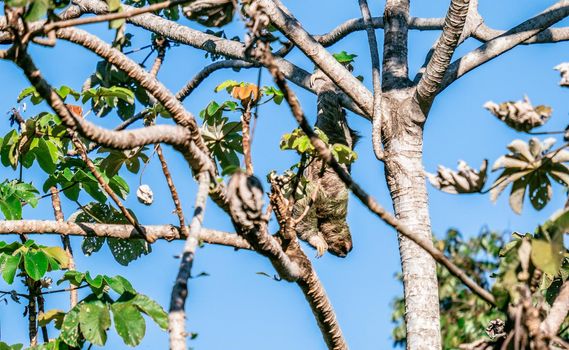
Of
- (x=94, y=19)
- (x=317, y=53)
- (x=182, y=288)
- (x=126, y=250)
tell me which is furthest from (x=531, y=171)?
(x=126, y=250)

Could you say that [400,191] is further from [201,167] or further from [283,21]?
[201,167]

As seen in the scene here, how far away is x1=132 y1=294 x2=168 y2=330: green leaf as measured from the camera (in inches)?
154

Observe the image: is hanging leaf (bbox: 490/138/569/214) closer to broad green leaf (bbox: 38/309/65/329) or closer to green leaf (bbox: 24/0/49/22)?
green leaf (bbox: 24/0/49/22)

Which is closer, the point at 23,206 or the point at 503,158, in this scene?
the point at 503,158

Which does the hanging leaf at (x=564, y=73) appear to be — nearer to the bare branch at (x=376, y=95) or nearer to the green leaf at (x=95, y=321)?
the bare branch at (x=376, y=95)

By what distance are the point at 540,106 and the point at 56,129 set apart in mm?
2995

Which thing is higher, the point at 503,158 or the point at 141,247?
the point at 141,247

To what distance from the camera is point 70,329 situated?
13.0 feet

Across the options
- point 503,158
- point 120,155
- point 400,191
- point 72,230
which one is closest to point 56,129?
point 120,155

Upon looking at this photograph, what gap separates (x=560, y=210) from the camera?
2488mm

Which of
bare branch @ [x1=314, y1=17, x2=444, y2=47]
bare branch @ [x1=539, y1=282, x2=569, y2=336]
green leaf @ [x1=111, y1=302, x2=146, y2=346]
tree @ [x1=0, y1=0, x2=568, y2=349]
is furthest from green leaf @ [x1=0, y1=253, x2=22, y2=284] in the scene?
bare branch @ [x1=314, y1=17, x2=444, y2=47]

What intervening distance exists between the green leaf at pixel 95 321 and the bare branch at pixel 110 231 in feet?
1.14

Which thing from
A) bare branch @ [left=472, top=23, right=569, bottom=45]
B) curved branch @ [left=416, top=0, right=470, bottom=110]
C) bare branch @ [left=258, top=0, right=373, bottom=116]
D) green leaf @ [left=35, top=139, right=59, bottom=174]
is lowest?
curved branch @ [left=416, top=0, right=470, bottom=110]

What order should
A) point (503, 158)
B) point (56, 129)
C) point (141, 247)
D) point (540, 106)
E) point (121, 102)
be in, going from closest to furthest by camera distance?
point (540, 106)
point (503, 158)
point (56, 129)
point (141, 247)
point (121, 102)
